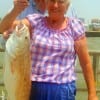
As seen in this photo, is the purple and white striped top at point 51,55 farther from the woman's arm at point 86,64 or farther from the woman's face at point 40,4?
the woman's face at point 40,4

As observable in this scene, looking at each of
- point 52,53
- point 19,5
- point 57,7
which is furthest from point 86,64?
point 19,5

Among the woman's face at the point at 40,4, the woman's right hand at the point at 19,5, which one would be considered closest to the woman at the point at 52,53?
the woman's right hand at the point at 19,5

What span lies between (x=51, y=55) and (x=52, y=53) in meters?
0.02

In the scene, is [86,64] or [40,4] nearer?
[86,64]

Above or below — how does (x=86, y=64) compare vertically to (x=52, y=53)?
below

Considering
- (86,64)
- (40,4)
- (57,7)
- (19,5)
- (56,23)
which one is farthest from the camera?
(40,4)

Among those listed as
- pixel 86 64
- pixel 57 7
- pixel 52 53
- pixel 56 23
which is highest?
pixel 57 7

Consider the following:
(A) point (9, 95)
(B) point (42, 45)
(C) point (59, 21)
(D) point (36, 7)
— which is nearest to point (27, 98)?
(A) point (9, 95)

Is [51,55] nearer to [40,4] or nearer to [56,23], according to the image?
[56,23]

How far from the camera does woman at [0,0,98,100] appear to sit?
342cm

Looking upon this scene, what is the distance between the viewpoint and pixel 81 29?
3588 mm

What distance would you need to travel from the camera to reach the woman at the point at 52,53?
342cm

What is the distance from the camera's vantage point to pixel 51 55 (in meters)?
3.42

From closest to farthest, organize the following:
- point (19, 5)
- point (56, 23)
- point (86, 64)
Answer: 1. point (19, 5)
2. point (56, 23)
3. point (86, 64)
